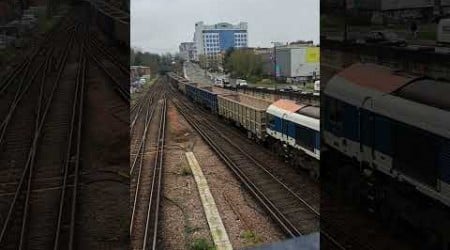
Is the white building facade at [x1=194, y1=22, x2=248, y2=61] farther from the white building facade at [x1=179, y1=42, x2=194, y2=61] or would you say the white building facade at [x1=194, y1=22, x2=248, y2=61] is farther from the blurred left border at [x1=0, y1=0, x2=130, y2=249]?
the blurred left border at [x1=0, y1=0, x2=130, y2=249]

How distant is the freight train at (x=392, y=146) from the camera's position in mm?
2320

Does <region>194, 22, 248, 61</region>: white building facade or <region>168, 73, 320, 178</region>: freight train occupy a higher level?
<region>194, 22, 248, 61</region>: white building facade

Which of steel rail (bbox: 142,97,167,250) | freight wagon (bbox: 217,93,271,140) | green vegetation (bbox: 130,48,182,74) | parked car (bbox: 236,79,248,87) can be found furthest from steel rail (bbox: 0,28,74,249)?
freight wagon (bbox: 217,93,271,140)

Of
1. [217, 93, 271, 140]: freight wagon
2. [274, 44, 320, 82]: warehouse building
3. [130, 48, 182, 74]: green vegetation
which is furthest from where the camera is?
[217, 93, 271, 140]: freight wagon

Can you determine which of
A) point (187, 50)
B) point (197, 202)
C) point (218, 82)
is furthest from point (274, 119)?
point (187, 50)

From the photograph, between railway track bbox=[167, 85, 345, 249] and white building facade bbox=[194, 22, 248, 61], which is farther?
railway track bbox=[167, 85, 345, 249]

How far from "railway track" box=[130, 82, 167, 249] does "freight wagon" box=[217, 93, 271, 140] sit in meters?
0.93

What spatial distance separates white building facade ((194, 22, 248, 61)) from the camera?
3131 millimetres

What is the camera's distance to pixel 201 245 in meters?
3.19

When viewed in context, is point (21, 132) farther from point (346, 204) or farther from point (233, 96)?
point (233, 96)

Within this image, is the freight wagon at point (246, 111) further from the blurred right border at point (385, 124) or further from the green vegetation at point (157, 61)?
the blurred right border at point (385, 124)

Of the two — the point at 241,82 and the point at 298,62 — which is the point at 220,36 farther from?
the point at 241,82

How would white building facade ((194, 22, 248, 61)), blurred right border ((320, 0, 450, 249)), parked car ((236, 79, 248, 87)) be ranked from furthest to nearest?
parked car ((236, 79, 248, 87)) → white building facade ((194, 22, 248, 61)) → blurred right border ((320, 0, 450, 249))

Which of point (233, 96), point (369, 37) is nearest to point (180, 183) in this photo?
point (233, 96)
